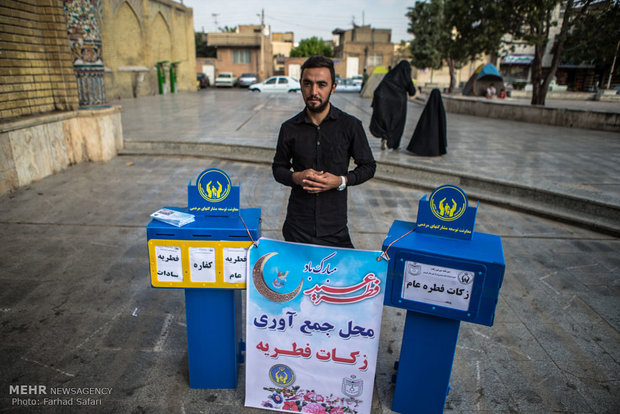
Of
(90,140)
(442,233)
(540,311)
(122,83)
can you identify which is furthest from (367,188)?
(122,83)

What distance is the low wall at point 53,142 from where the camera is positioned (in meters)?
6.20

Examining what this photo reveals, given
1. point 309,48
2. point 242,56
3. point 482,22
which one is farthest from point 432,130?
point 309,48

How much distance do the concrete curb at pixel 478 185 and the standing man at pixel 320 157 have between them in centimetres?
454

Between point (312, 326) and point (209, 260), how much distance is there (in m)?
0.71

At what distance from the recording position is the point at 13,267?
402 cm

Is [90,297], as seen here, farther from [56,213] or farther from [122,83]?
[122,83]

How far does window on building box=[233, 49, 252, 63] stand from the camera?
145ft

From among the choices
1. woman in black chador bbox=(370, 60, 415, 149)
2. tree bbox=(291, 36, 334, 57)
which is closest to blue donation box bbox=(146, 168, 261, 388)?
woman in black chador bbox=(370, 60, 415, 149)

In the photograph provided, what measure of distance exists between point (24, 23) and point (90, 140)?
2277 millimetres

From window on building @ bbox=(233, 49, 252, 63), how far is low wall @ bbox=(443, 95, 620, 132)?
31149mm

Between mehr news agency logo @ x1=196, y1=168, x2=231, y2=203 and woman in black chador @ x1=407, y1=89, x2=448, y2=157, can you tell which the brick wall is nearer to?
mehr news agency logo @ x1=196, y1=168, x2=231, y2=203

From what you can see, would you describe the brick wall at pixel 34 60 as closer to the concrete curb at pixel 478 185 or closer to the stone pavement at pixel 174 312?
the stone pavement at pixel 174 312

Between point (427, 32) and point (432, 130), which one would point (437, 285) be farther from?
point (427, 32)

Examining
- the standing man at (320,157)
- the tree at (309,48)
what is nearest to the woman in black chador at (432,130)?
the standing man at (320,157)
